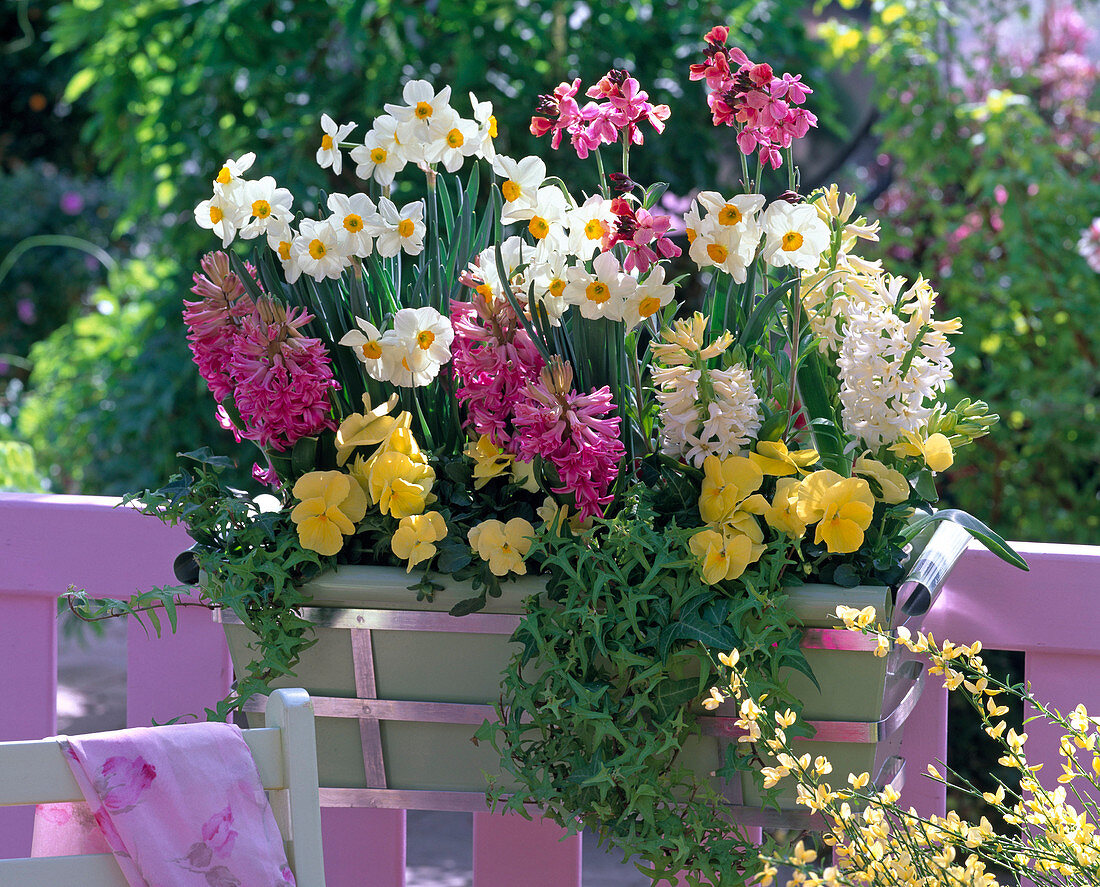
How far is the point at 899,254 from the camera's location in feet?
10.9

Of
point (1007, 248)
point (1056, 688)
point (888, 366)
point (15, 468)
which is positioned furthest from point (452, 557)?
point (1007, 248)

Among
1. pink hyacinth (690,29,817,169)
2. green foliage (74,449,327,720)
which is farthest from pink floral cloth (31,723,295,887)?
pink hyacinth (690,29,817,169)

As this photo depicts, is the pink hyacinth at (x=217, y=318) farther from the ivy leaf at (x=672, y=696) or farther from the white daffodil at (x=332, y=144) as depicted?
the ivy leaf at (x=672, y=696)

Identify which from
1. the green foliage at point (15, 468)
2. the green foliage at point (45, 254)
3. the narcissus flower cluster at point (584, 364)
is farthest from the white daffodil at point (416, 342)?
the green foliage at point (45, 254)

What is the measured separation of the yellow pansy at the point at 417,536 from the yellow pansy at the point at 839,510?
0.91ft

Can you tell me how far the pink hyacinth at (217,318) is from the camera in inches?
36.3

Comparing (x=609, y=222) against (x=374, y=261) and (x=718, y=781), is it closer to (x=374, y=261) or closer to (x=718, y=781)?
(x=374, y=261)

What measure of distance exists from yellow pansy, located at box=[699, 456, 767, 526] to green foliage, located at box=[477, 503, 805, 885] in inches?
1.3

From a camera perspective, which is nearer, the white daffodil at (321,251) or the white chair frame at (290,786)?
the white chair frame at (290,786)

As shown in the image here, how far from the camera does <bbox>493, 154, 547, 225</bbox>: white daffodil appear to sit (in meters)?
0.87

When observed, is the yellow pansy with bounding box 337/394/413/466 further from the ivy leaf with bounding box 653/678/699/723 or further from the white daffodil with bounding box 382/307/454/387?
the ivy leaf with bounding box 653/678/699/723

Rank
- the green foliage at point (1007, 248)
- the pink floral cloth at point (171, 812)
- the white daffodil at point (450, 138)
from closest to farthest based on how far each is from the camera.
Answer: the pink floral cloth at point (171, 812)
the white daffodil at point (450, 138)
the green foliage at point (1007, 248)

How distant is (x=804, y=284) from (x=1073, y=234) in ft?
7.59

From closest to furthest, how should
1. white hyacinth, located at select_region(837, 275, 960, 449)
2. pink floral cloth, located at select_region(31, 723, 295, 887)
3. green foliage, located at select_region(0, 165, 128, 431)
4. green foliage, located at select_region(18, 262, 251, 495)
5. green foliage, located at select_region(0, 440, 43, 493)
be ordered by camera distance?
pink floral cloth, located at select_region(31, 723, 295, 887)
white hyacinth, located at select_region(837, 275, 960, 449)
green foliage, located at select_region(0, 440, 43, 493)
green foliage, located at select_region(18, 262, 251, 495)
green foliage, located at select_region(0, 165, 128, 431)
